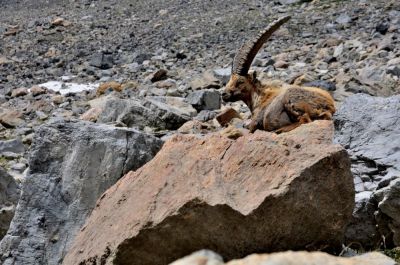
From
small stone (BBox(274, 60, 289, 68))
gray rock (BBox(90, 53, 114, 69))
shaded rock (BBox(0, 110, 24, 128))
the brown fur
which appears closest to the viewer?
the brown fur

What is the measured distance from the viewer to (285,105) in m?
8.48

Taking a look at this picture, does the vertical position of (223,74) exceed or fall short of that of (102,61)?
it exceeds it

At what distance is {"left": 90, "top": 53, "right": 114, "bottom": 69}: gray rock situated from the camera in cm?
2038

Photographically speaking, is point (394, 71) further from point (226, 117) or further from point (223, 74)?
point (223, 74)

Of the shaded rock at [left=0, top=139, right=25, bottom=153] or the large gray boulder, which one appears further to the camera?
the shaded rock at [left=0, top=139, right=25, bottom=153]

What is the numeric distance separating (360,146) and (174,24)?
794 inches

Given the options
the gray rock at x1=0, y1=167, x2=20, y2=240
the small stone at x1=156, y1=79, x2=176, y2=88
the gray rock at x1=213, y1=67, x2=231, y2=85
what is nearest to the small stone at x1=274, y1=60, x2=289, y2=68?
the gray rock at x1=213, y1=67, x2=231, y2=85

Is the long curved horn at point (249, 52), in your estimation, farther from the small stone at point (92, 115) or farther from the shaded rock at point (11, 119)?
the shaded rock at point (11, 119)

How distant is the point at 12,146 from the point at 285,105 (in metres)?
5.15

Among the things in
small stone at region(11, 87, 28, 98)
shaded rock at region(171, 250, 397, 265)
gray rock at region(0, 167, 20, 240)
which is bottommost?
small stone at region(11, 87, 28, 98)

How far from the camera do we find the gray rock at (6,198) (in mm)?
7219

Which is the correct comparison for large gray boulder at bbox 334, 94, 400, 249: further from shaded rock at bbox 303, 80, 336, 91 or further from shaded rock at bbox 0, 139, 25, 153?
shaded rock at bbox 0, 139, 25, 153

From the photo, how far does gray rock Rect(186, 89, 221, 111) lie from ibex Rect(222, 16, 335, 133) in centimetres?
270

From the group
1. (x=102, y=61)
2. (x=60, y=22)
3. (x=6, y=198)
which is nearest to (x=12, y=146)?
(x=6, y=198)
